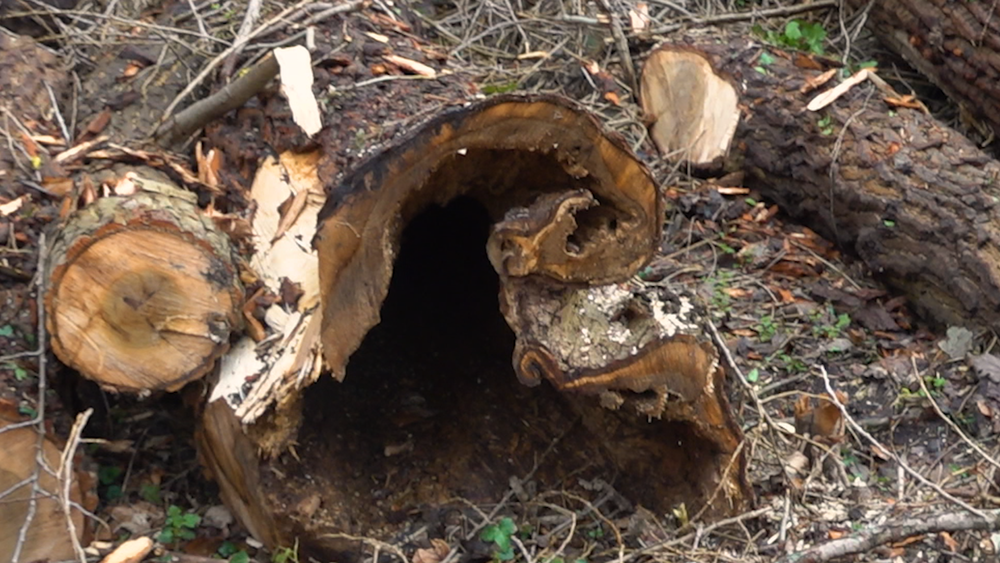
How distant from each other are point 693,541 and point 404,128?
1329 mm

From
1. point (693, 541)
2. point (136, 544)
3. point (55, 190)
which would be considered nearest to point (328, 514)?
point (136, 544)

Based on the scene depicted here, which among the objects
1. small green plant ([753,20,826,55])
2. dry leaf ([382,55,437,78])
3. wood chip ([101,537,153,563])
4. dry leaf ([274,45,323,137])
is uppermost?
dry leaf ([274,45,323,137])

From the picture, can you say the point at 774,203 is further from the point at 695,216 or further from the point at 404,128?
the point at 404,128

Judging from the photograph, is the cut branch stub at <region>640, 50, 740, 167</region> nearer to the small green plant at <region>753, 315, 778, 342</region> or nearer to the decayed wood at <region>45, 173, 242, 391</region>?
the small green plant at <region>753, 315, 778, 342</region>

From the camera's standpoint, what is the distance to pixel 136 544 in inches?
107

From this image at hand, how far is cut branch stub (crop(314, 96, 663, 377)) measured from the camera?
2475 mm

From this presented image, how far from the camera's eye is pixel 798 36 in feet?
17.1

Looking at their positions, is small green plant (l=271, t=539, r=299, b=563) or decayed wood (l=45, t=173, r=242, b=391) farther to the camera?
small green plant (l=271, t=539, r=299, b=563)

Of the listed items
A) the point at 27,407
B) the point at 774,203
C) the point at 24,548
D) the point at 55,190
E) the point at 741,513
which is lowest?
the point at 774,203

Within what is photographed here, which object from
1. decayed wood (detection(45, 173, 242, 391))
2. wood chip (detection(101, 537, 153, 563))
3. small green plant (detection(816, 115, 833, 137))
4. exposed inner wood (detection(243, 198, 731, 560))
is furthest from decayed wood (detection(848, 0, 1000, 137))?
wood chip (detection(101, 537, 153, 563))

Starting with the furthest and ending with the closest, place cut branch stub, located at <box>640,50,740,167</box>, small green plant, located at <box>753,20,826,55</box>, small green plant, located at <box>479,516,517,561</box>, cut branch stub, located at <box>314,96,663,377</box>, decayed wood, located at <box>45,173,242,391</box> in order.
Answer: small green plant, located at <box>753,20,826,55</box> → cut branch stub, located at <box>640,50,740,167</box> → small green plant, located at <box>479,516,517,561</box> → decayed wood, located at <box>45,173,242,391</box> → cut branch stub, located at <box>314,96,663,377</box>

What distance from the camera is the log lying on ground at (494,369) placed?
2543 millimetres

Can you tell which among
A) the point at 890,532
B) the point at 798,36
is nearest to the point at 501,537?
the point at 890,532

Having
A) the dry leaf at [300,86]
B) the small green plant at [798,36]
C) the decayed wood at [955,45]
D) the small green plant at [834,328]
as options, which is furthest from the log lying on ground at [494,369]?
the small green plant at [798,36]
